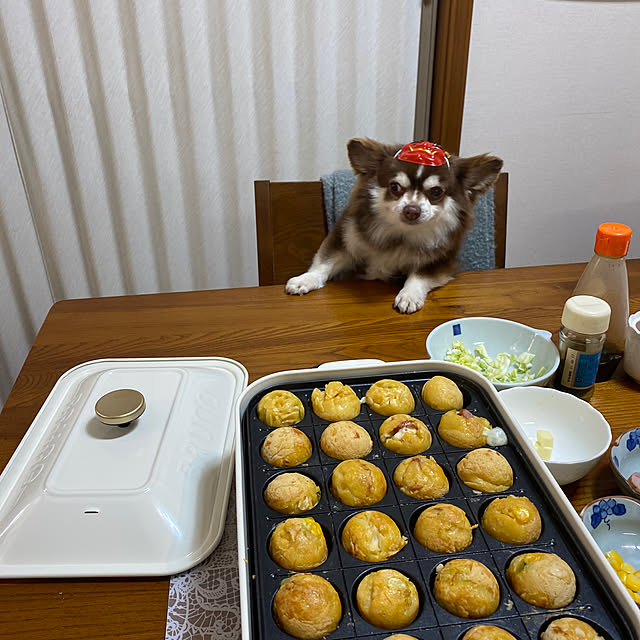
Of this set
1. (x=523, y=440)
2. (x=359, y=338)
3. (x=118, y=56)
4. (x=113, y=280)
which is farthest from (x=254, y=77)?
(x=523, y=440)

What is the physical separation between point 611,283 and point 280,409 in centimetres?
60

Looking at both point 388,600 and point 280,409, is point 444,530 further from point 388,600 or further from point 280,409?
point 280,409

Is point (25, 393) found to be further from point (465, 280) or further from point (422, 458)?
point (465, 280)

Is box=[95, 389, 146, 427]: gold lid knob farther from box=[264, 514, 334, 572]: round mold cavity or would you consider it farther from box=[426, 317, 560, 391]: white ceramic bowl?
box=[426, 317, 560, 391]: white ceramic bowl

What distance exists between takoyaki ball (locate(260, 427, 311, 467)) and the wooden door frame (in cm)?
168

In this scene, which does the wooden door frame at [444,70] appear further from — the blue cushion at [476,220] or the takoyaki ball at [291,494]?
the takoyaki ball at [291,494]

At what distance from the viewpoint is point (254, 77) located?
1790mm

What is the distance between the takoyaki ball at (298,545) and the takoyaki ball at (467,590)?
0.10 metres

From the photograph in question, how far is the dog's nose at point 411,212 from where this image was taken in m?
1.27

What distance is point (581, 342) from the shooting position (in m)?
0.82

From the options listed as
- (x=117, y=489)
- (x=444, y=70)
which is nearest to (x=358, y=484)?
(x=117, y=489)

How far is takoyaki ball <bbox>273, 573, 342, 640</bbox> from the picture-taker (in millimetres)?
413

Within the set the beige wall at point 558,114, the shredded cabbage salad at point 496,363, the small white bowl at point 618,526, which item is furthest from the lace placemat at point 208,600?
the beige wall at point 558,114

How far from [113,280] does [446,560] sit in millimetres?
1853
